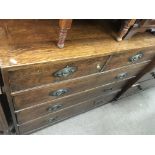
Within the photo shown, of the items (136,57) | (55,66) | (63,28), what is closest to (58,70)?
(55,66)

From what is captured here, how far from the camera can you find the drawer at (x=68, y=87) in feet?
2.88

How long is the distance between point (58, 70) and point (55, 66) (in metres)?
0.04

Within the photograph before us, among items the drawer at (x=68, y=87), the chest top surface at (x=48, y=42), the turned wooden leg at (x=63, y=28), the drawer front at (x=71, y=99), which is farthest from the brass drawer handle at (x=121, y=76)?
the turned wooden leg at (x=63, y=28)

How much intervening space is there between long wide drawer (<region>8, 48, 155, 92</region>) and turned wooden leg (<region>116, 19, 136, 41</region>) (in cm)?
10

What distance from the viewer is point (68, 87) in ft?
3.28

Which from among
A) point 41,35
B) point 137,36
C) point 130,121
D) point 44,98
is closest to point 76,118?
point 130,121

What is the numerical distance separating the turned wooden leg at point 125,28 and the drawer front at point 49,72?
0.41 feet

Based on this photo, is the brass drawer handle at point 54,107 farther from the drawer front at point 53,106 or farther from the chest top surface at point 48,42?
the chest top surface at point 48,42

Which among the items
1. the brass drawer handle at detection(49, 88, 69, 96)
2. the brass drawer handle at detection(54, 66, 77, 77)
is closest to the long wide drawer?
the brass drawer handle at detection(54, 66, 77, 77)

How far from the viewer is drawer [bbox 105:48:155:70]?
0.98 m

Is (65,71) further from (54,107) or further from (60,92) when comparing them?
(54,107)

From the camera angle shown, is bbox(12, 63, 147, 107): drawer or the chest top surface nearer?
the chest top surface

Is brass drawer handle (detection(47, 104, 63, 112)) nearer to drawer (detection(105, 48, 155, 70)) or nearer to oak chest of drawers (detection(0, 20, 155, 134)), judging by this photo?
oak chest of drawers (detection(0, 20, 155, 134))
